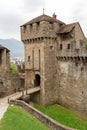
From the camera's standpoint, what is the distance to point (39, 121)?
19.8 m

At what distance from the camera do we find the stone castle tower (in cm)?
2786

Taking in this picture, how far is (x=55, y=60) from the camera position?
100ft


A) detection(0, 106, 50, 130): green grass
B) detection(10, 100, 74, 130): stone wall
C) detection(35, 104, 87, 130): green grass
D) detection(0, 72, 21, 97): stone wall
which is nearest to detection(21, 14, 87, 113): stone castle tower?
detection(35, 104, 87, 130): green grass

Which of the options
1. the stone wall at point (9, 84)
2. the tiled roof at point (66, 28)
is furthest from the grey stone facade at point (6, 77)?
the tiled roof at point (66, 28)

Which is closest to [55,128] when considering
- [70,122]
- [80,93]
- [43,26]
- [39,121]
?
[39,121]

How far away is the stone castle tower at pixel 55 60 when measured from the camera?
1097 inches

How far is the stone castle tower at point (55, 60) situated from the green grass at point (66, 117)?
2.50ft

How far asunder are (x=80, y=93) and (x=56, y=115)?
3.62 m

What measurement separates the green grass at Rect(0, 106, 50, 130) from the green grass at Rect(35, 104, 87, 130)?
19.4 ft

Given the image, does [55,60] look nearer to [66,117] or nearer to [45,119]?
[66,117]

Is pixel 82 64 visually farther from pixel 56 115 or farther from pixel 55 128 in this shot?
pixel 55 128

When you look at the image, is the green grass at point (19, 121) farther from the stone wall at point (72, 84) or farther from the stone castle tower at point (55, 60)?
the stone castle tower at point (55, 60)

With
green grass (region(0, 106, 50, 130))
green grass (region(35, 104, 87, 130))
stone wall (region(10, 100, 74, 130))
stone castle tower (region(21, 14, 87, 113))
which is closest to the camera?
stone wall (region(10, 100, 74, 130))

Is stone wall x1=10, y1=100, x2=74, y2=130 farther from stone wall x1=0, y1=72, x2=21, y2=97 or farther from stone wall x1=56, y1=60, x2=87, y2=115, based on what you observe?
stone wall x1=0, y1=72, x2=21, y2=97
